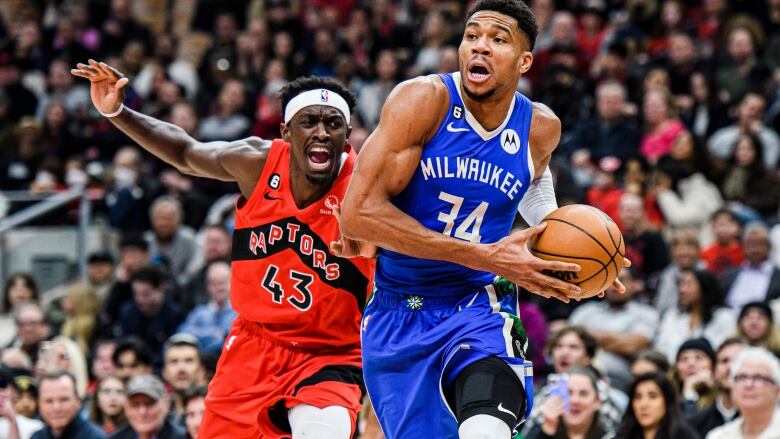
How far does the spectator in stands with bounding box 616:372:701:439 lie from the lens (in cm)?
794

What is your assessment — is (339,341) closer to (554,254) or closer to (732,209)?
(554,254)

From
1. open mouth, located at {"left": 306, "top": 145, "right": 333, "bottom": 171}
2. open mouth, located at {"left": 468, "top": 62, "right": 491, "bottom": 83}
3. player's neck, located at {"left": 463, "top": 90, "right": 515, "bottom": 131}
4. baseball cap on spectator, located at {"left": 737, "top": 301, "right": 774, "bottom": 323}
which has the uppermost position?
open mouth, located at {"left": 468, "top": 62, "right": 491, "bottom": 83}

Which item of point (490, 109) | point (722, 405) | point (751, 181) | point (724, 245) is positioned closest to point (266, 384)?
point (490, 109)

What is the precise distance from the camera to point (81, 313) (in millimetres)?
11648

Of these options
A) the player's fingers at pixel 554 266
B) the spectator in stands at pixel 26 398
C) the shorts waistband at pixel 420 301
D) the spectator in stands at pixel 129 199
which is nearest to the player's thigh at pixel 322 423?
the shorts waistband at pixel 420 301

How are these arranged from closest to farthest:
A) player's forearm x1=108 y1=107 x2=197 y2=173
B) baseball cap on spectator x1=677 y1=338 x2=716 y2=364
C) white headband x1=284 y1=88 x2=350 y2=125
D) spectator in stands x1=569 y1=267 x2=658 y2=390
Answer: white headband x1=284 y1=88 x2=350 y2=125
player's forearm x1=108 y1=107 x2=197 y2=173
baseball cap on spectator x1=677 y1=338 x2=716 y2=364
spectator in stands x1=569 y1=267 x2=658 y2=390

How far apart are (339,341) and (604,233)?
160 cm

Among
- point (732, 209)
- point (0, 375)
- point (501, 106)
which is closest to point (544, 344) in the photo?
point (732, 209)

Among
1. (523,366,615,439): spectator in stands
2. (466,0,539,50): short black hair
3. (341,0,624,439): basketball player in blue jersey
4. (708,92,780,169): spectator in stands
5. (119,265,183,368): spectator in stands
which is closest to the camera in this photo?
(341,0,624,439): basketball player in blue jersey

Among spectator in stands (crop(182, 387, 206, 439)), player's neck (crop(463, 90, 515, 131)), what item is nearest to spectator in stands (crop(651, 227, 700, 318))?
spectator in stands (crop(182, 387, 206, 439))

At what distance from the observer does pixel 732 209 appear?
1112cm

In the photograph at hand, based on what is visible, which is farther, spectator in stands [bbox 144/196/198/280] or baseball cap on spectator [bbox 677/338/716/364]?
spectator in stands [bbox 144/196/198/280]

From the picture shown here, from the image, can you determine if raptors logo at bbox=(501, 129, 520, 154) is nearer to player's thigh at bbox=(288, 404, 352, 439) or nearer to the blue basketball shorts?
the blue basketball shorts

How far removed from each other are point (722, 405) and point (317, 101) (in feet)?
12.5
